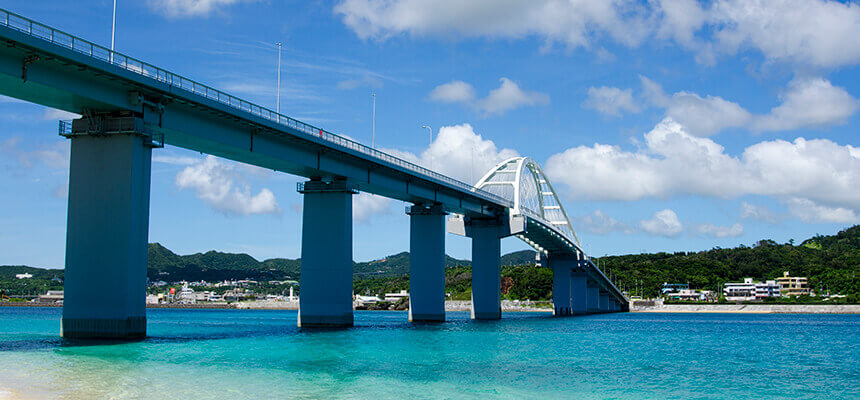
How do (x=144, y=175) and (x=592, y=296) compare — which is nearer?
(x=144, y=175)

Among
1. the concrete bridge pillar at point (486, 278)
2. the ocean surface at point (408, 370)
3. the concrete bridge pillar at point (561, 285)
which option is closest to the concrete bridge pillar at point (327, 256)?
the ocean surface at point (408, 370)

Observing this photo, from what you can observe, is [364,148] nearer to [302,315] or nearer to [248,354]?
[302,315]

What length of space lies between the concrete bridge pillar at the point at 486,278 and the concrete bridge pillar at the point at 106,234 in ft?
178

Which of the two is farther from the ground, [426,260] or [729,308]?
[426,260]

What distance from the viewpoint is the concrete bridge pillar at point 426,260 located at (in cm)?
7750

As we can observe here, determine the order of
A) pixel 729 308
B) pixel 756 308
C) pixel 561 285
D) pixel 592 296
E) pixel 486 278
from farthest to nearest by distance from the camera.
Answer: pixel 729 308 → pixel 756 308 → pixel 592 296 → pixel 561 285 → pixel 486 278

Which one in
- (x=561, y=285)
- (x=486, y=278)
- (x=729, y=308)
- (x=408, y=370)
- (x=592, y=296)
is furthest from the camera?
(x=729, y=308)

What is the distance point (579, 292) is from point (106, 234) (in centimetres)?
10472

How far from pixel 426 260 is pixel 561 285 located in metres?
56.1

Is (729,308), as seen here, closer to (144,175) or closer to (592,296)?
(592,296)

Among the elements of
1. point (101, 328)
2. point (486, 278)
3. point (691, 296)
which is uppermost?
point (486, 278)

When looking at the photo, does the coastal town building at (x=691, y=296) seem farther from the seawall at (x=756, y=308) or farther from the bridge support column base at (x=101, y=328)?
the bridge support column base at (x=101, y=328)

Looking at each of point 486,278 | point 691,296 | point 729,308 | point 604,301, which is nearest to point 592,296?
point 604,301

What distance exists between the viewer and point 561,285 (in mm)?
128500
